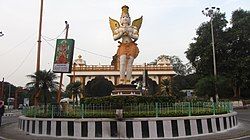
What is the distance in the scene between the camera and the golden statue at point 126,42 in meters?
23.4

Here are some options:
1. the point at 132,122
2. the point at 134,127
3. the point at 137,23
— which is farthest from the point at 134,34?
the point at 134,127

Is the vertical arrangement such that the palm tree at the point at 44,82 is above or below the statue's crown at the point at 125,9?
below

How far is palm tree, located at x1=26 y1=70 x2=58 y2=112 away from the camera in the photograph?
19.4 metres

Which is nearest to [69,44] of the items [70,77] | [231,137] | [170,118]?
A: [170,118]

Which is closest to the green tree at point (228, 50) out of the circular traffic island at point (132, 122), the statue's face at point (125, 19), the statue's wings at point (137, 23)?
the statue's wings at point (137, 23)

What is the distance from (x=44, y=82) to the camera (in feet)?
64.2

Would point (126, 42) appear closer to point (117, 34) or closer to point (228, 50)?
point (117, 34)

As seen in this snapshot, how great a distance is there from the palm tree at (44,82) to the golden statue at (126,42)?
5.64 metres

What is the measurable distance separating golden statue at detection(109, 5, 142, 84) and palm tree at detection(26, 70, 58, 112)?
5639 mm

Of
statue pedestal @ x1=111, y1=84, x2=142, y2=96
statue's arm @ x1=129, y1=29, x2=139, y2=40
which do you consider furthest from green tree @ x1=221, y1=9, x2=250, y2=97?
statue pedestal @ x1=111, y1=84, x2=142, y2=96

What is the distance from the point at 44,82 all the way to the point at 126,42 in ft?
22.6

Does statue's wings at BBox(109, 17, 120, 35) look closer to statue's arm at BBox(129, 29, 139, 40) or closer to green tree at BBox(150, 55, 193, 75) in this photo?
statue's arm at BBox(129, 29, 139, 40)

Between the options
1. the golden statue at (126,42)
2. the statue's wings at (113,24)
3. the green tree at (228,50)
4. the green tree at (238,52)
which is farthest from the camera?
the green tree at (228,50)

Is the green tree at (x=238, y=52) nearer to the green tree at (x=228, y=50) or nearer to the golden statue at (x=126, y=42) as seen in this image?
the green tree at (x=228, y=50)
